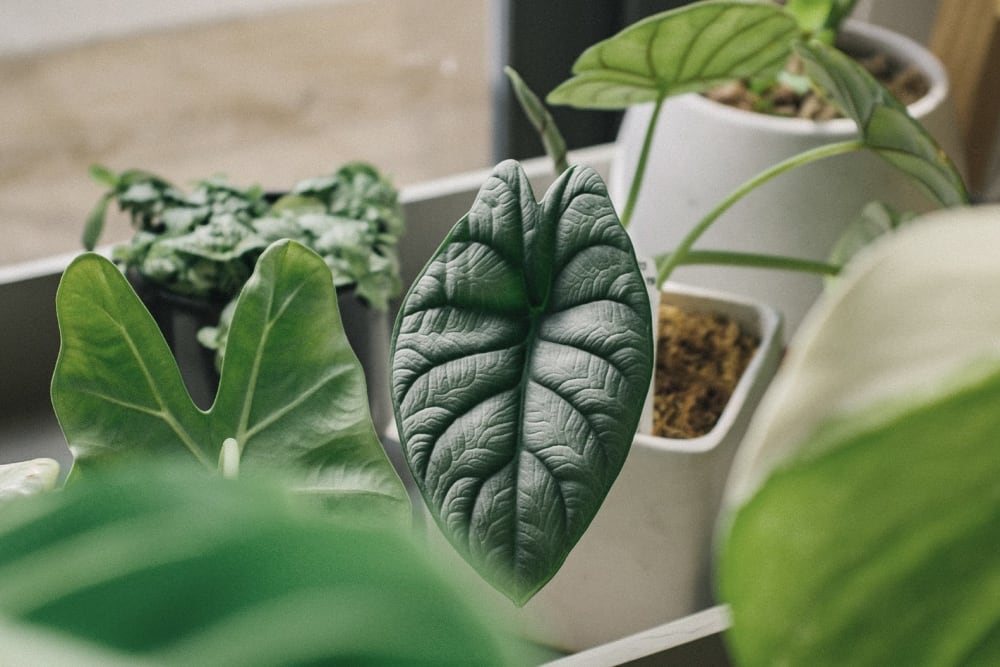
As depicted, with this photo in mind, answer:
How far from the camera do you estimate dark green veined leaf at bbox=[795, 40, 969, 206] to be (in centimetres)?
58

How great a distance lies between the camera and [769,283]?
87 cm

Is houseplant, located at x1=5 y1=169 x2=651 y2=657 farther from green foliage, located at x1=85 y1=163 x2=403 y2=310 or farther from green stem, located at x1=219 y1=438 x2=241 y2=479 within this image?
green foliage, located at x1=85 y1=163 x2=403 y2=310

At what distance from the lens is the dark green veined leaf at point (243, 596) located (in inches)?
6.1

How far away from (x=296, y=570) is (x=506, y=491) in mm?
273

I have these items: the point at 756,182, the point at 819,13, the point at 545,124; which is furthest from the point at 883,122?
the point at 819,13

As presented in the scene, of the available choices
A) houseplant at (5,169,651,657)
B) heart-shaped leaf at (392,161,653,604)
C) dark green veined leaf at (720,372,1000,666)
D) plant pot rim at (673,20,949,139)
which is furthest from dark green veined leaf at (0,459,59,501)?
plant pot rim at (673,20,949,139)

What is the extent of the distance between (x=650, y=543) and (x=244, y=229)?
14.5 inches

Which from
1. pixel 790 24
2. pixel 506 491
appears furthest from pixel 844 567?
pixel 790 24

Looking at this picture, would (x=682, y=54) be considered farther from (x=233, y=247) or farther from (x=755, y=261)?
(x=233, y=247)

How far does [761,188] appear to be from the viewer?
0.82 m

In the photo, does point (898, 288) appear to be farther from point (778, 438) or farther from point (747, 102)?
point (747, 102)

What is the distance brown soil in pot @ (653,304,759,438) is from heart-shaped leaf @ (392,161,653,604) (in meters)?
0.25

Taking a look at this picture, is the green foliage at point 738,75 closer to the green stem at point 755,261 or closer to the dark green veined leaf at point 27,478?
the green stem at point 755,261

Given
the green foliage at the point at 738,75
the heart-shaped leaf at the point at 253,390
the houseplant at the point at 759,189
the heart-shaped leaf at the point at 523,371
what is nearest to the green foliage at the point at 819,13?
the houseplant at the point at 759,189
